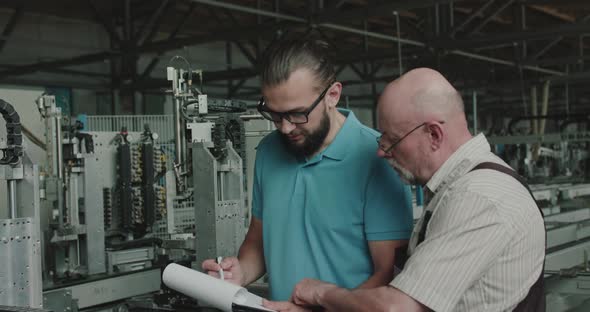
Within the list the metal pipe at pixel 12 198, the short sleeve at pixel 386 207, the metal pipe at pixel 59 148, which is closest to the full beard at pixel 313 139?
the short sleeve at pixel 386 207

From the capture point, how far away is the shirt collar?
140 centimetres

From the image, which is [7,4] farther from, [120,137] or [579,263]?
[579,263]

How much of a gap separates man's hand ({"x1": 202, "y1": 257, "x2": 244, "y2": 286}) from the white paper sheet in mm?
133

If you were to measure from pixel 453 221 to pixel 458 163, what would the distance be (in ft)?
0.52

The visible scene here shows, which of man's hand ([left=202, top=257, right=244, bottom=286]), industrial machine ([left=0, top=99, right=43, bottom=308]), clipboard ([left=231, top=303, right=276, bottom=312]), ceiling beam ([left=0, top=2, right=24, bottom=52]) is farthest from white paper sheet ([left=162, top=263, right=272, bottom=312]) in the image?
ceiling beam ([left=0, top=2, right=24, bottom=52])

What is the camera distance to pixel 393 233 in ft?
5.14

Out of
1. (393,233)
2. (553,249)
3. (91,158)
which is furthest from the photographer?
(91,158)

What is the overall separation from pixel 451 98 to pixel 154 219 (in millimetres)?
3716

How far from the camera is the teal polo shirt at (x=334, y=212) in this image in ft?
A: 5.20

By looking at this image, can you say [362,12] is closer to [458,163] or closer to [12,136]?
[12,136]

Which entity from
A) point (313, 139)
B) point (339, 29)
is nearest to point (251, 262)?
point (313, 139)

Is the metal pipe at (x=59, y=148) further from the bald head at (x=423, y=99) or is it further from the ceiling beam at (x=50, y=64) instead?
the ceiling beam at (x=50, y=64)

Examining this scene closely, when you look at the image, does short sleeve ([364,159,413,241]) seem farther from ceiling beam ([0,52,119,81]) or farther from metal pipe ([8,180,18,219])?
ceiling beam ([0,52,119,81])

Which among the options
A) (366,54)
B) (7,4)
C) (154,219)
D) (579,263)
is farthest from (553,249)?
(7,4)
